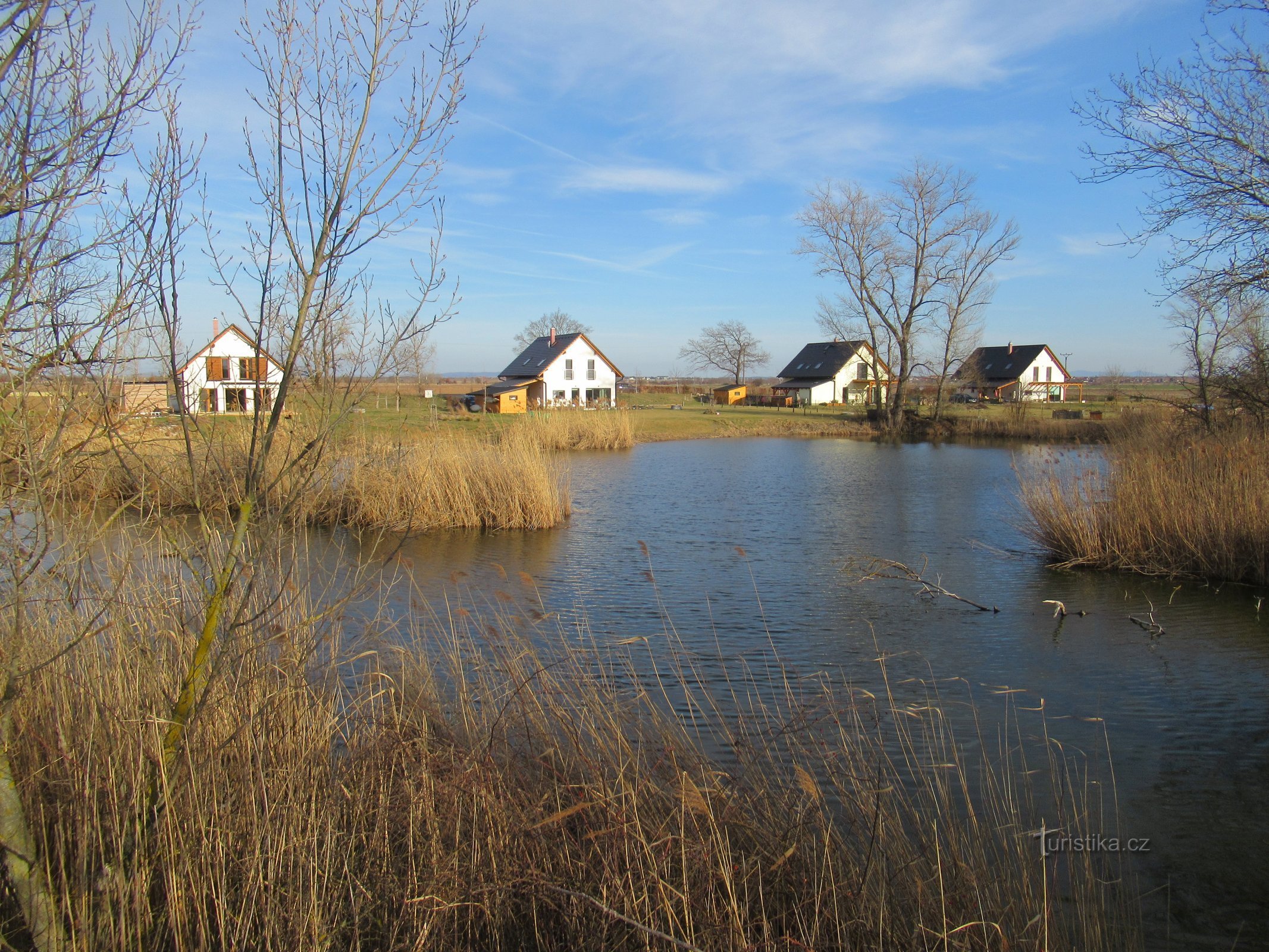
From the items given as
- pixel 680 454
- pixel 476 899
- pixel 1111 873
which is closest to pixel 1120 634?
pixel 1111 873

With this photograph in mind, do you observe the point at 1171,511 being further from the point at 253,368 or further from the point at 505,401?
the point at 505,401

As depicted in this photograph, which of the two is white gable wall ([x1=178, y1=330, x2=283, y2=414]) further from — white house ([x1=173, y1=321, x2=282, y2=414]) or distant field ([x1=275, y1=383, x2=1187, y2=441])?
distant field ([x1=275, y1=383, x2=1187, y2=441])

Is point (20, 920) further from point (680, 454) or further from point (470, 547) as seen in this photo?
point (680, 454)

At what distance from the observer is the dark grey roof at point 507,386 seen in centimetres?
5100

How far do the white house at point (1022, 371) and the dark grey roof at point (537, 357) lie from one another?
89.7ft

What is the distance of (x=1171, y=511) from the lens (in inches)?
429

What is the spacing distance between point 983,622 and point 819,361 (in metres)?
59.8

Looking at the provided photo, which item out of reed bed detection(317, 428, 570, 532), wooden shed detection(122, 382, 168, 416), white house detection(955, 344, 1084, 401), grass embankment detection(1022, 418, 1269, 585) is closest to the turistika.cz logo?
wooden shed detection(122, 382, 168, 416)

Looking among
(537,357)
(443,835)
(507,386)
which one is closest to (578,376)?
(537,357)

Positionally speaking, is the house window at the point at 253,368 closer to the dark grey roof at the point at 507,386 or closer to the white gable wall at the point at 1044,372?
the dark grey roof at the point at 507,386

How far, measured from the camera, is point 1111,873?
13.5 feet

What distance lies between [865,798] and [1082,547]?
29.1 feet

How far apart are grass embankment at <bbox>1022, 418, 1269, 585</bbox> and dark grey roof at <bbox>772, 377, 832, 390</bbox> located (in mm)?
52774

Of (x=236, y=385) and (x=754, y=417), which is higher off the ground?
(x=754, y=417)
